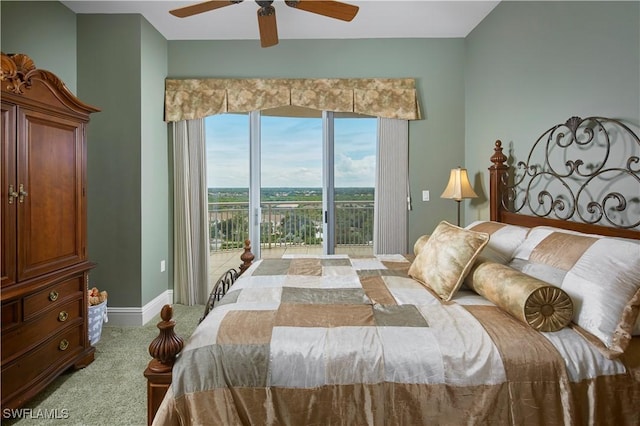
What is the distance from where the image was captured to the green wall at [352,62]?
3803mm

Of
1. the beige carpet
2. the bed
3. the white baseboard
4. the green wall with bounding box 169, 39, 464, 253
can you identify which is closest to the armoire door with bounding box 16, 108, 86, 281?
the beige carpet

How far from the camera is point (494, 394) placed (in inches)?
47.4

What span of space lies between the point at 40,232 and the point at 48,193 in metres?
0.24

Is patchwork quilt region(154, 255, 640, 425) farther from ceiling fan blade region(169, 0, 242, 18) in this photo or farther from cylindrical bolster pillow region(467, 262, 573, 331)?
ceiling fan blade region(169, 0, 242, 18)

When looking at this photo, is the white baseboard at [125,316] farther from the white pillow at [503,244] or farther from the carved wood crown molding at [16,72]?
the white pillow at [503,244]

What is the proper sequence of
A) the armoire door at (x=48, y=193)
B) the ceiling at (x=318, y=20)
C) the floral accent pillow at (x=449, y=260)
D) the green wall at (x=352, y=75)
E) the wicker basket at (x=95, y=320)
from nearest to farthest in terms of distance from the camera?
the floral accent pillow at (x=449, y=260) → the armoire door at (x=48, y=193) → the green wall at (x=352, y=75) → the wicker basket at (x=95, y=320) → the ceiling at (x=318, y=20)

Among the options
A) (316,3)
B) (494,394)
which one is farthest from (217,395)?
(316,3)

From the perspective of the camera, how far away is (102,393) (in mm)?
2207

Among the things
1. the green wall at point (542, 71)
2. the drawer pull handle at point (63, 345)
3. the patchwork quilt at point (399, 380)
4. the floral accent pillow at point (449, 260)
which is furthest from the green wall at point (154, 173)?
the green wall at point (542, 71)

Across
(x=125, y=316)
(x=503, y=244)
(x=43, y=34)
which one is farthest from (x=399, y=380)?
(x=43, y=34)

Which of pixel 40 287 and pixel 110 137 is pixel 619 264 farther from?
pixel 110 137

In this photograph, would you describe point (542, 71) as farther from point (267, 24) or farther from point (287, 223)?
point (287, 223)

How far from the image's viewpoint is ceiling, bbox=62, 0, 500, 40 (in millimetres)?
3152

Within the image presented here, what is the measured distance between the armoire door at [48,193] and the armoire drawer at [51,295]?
0.12 m
